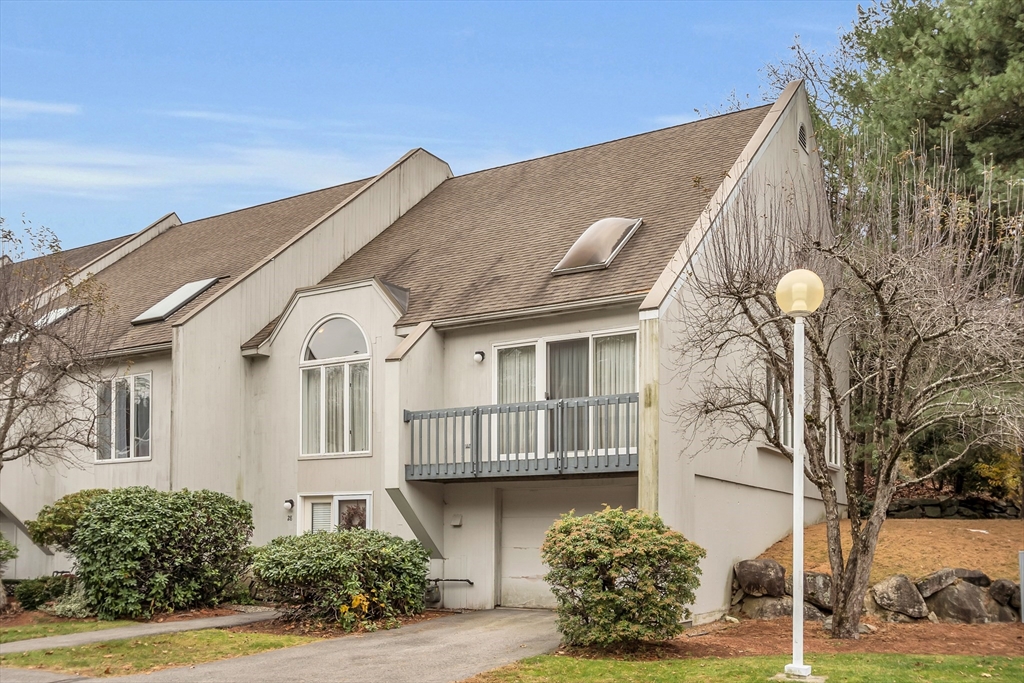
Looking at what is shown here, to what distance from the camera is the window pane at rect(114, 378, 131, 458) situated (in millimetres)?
22016

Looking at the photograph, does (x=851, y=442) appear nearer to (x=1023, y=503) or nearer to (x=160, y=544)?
(x=1023, y=503)

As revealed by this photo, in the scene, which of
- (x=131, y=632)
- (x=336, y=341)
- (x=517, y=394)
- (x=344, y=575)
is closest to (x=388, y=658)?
(x=344, y=575)

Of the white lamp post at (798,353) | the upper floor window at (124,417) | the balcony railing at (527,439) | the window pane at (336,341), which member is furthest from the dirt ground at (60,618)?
the white lamp post at (798,353)

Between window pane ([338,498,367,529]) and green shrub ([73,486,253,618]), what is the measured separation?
1985 millimetres

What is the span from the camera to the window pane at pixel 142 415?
2162 centimetres

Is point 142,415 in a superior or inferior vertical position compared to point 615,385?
inferior

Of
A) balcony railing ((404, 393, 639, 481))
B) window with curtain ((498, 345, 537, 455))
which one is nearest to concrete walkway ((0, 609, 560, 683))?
balcony railing ((404, 393, 639, 481))

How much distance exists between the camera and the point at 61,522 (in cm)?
1862

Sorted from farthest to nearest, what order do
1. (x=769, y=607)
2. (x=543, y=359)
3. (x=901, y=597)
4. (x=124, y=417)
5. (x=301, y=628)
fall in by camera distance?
(x=124, y=417) → (x=543, y=359) → (x=769, y=607) → (x=301, y=628) → (x=901, y=597)

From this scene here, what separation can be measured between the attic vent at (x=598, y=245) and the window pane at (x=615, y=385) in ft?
4.96

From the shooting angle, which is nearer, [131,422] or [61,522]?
[61,522]

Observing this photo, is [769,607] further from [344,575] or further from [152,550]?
[152,550]

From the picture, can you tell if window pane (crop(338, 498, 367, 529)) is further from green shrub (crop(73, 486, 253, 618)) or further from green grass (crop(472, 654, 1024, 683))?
green grass (crop(472, 654, 1024, 683))

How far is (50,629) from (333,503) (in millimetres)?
5290
